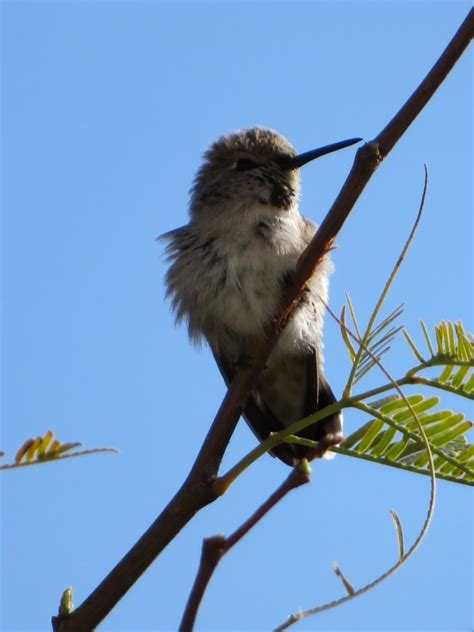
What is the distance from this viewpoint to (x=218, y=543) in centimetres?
100

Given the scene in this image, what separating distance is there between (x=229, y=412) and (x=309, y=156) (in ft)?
11.8

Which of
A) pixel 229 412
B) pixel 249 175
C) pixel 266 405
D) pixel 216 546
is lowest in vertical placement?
pixel 216 546

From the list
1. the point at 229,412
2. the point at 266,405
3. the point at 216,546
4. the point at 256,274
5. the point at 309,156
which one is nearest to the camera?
the point at 216,546

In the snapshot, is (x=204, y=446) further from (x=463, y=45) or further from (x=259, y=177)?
(x=259, y=177)

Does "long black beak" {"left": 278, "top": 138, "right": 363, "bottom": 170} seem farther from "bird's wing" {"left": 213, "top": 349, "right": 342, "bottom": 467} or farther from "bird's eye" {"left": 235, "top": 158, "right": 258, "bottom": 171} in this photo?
"bird's wing" {"left": 213, "top": 349, "right": 342, "bottom": 467}

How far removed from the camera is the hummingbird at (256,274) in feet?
16.6

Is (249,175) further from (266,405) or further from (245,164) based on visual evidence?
(266,405)

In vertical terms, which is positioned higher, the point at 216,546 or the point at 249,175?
the point at 249,175

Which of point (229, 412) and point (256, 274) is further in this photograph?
point (256, 274)

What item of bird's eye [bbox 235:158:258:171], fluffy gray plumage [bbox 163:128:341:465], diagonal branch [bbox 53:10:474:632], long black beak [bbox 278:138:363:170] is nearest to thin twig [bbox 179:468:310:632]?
diagonal branch [bbox 53:10:474:632]

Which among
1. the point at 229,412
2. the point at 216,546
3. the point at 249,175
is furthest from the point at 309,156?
the point at 216,546

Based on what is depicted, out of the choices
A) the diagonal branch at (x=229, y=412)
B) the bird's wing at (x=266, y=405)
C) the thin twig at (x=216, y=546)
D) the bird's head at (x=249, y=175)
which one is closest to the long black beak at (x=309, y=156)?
the bird's head at (x=249, y=175)

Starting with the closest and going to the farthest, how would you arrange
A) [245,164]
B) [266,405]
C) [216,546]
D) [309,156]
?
[216,546], [309,156], [266,405], [245,164]

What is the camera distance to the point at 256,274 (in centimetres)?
502
